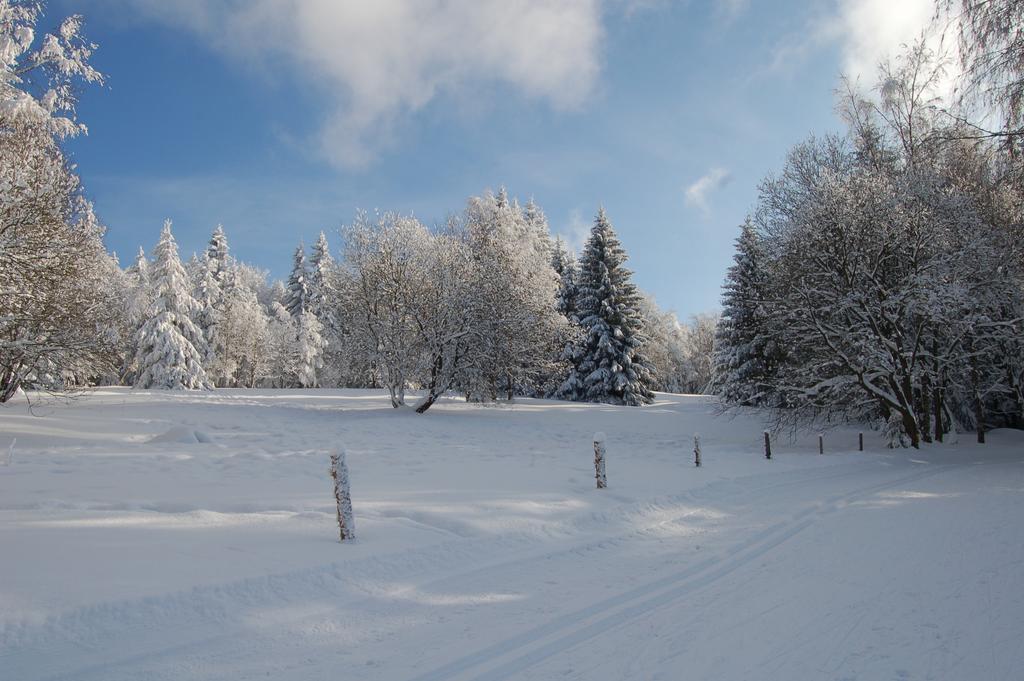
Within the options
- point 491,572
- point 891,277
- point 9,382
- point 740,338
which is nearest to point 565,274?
point 740,338

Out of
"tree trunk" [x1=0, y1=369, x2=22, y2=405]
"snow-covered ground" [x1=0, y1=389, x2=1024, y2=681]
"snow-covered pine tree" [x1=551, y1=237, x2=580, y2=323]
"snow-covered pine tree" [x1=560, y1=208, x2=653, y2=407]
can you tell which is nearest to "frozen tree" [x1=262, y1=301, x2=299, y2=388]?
"snow-covered pine tree" [x1=551, y1=237, x2=580, y2=323]

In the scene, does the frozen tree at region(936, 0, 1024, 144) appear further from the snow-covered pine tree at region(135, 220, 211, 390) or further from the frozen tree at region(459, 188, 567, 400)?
the snow-covered pine tree at region(135, 220, 211, 390)

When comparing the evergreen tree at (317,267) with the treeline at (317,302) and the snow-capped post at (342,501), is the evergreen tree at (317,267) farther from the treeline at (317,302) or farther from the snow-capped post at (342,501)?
the snow-capped post at (342,501)

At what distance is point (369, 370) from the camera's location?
75.5 ft

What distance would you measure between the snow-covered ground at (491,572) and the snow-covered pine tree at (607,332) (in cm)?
2187

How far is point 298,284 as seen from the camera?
189ft

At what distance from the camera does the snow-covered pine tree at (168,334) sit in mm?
36109

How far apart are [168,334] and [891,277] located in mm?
40353

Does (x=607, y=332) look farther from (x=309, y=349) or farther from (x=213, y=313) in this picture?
(x=213, y=313)

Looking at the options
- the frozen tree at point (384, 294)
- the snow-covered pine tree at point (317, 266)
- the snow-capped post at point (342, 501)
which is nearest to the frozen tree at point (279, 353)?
the snow-covered pine tree at point (317, 266)

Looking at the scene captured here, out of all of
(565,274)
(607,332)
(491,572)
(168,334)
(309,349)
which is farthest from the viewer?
(309,349)

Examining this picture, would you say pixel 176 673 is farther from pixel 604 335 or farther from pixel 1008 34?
pixel 604 335

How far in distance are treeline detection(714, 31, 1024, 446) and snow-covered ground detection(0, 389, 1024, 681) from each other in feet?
20.1

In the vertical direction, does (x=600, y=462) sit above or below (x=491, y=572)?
above
